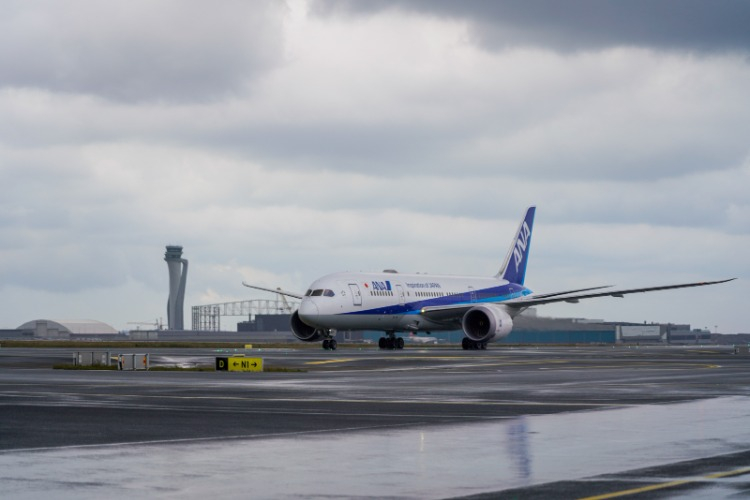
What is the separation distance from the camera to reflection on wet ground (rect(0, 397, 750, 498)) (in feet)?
38.9

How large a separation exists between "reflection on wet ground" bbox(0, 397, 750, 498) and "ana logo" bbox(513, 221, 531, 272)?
7006 cm

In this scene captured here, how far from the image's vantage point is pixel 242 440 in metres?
16.5

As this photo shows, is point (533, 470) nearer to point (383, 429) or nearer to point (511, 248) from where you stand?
point (383, 429)

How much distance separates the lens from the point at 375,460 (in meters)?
14.2

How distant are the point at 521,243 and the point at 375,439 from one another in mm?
74300

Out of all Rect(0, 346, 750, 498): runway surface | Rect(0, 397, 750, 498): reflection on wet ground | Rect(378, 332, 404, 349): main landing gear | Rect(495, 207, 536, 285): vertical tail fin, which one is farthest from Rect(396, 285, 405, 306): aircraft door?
Rect(0, 397, 750, 498): reflection on wet ground

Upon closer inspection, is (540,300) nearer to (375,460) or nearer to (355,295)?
(355,295)

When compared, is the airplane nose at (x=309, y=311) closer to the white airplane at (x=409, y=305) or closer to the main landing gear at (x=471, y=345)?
the white airplane at (x=409, y=305)

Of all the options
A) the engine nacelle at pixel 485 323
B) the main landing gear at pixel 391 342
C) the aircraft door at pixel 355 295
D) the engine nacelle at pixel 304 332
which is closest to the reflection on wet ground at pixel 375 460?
the aircraft door at pixel 355 295

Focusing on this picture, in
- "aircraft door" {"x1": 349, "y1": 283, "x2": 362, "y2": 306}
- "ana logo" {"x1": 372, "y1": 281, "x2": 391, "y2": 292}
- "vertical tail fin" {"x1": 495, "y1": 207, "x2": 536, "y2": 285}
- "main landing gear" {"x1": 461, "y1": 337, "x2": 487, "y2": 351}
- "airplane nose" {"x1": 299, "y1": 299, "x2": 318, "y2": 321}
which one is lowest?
"main landing gear" {"x1": 461, "y1": 337, "x2": 487, "y2": 351}

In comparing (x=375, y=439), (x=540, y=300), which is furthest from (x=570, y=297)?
(x=375, y=439)

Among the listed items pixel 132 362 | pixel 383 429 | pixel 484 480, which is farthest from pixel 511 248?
pixel 484 480

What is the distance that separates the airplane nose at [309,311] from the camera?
224 ft

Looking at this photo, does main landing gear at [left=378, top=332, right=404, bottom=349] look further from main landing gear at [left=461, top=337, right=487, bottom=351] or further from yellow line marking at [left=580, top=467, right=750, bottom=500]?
yellow line marking at [left=580, top=467, right=750, bottom=500]
